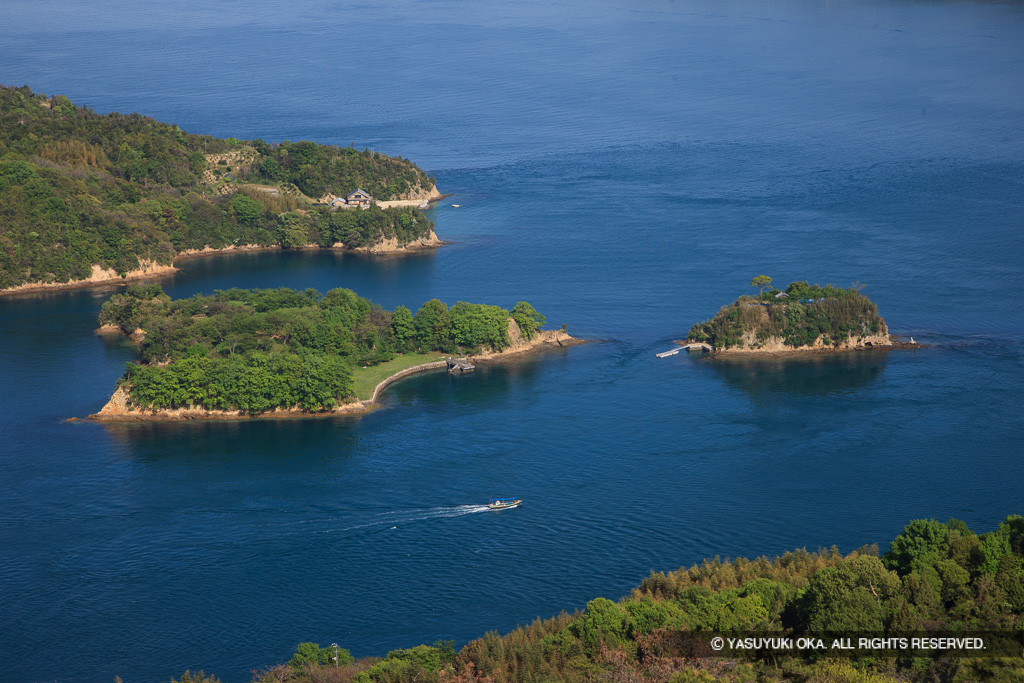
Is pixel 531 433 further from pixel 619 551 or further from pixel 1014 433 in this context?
pixel 1014 433

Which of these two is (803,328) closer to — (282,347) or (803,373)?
(803,373)

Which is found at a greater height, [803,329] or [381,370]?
[803,329]

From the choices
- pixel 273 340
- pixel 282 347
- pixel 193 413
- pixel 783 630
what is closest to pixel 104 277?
pixel 273 340

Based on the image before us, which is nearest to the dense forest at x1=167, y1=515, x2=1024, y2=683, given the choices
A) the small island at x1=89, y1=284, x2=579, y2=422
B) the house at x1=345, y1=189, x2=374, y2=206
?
the small island at x1=89, y1=284, x2=579, y2=422

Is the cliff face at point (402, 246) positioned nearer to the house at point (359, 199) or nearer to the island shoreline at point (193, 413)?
the house at point (359, 199)

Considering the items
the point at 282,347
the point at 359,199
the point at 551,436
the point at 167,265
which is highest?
the point at 359,199

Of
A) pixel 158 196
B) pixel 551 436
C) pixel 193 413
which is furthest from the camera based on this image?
pixel 158 196

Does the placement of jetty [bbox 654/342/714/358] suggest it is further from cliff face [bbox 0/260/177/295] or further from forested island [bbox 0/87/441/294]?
cliff face [bbox 0/260/177/295]
